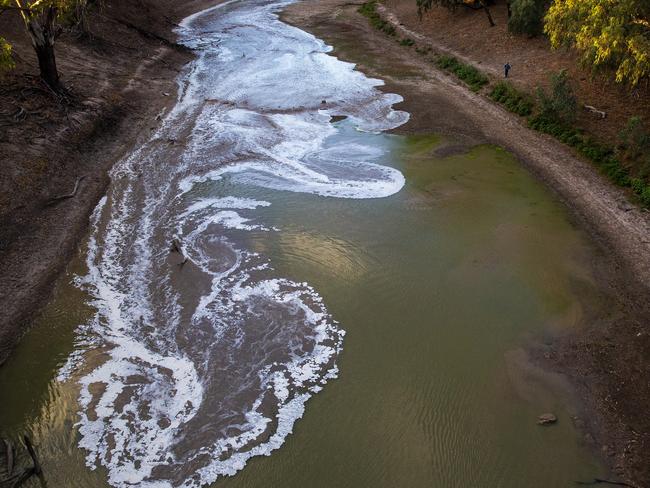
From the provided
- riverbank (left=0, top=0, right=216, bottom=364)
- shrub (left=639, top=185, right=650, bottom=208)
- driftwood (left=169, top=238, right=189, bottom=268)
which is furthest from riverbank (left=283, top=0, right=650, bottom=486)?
riverbank (left=0, top=0, right=216, bottom=364)

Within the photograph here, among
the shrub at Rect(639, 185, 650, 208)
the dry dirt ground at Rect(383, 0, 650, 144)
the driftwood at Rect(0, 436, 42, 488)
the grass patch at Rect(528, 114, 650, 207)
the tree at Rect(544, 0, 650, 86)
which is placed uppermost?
the tree at Rect(544, 0, 650, 86)

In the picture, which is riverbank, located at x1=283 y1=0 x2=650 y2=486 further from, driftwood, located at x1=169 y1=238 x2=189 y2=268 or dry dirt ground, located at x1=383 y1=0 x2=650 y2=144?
driftwood, located at x1=169 y1=238 x2=189 y2=268

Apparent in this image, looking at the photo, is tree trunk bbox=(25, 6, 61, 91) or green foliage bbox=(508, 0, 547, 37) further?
green foliage bbox=(508, 0, 547, 37)

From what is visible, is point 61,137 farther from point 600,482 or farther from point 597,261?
point 600,482

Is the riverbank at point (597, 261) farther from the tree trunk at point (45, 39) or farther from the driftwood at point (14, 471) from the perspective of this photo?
the tree trunk at point (45, 39)

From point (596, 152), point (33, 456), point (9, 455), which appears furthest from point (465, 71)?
point (9, 455)

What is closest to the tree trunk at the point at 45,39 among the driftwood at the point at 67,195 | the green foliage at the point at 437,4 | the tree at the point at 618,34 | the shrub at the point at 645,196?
the driftwood at the point at 67,195

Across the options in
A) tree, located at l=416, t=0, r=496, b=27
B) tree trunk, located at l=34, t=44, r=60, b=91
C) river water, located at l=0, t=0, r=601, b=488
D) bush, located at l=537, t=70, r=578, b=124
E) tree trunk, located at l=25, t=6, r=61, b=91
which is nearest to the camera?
river water, located at l=0, t=0, r=601, b=488
